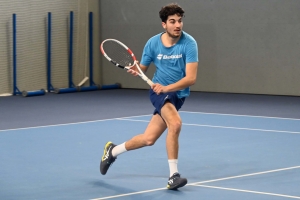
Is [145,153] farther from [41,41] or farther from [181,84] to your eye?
[41,41]

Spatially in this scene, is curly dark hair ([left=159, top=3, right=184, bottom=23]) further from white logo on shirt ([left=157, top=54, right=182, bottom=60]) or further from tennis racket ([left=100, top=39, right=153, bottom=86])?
tennis racket ([left=100, top=39, right=153, bottom=86])

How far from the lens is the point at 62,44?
16.3m

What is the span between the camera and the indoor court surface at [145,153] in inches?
219

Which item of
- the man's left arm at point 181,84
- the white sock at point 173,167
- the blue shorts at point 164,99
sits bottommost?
the white sock at point 173,167

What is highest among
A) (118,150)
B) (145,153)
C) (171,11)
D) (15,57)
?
(171,11)

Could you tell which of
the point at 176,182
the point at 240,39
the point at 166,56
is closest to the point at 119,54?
the point at 166,56

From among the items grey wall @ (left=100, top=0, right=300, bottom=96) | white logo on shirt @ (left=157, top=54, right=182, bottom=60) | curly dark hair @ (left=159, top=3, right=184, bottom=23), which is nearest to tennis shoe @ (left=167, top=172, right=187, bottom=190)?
white logo on shirt @ (left=157, top=54, right=182, bottom=60)

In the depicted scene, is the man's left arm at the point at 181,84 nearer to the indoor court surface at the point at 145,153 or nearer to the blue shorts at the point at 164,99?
the blue shorts at the point at 164,99

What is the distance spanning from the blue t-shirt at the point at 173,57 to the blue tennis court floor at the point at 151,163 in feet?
2.91

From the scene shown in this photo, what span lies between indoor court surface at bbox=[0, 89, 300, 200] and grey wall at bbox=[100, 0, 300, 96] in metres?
1.62

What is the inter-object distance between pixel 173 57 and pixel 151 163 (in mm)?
1450

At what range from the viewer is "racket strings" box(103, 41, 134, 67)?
6230 millimetres

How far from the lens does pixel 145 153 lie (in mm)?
7379

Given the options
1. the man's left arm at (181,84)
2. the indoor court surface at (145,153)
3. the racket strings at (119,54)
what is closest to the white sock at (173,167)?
the indoor court surface at (145,153)
